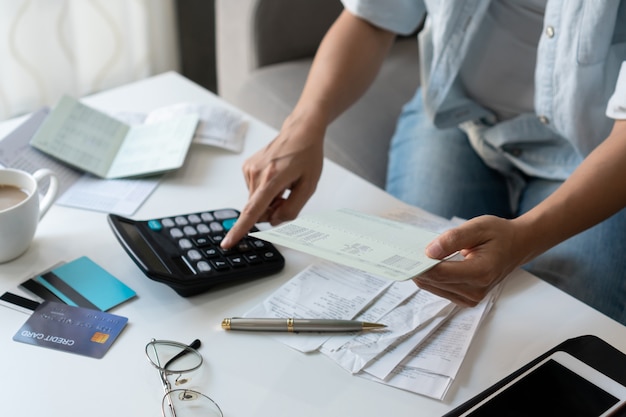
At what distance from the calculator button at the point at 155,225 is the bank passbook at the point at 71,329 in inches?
4.6

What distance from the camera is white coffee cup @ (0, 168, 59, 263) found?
2.39ft

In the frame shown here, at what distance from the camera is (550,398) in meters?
0.61

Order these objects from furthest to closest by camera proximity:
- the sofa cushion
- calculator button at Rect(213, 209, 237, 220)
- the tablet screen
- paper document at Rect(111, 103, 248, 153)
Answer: the sofa cushion
paper document at Rect(111, 103, 248, 153)
calculator button at Rect(213, 209, 237, 220)
the tablet screen

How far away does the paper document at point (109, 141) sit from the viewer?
36.1 inches

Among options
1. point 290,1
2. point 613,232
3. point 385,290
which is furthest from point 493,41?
point 290,1

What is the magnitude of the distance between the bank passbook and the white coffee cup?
85 millimetres

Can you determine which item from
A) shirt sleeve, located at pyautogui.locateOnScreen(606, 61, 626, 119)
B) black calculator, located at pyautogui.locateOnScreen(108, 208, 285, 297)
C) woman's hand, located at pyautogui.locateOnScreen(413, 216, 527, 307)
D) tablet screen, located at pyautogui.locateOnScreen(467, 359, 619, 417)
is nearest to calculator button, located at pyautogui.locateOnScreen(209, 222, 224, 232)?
black calculator, located at pyautogui.locateOnScreen(108, 208, 285, 297)

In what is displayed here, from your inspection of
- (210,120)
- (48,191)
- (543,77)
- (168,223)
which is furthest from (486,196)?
(48,191)

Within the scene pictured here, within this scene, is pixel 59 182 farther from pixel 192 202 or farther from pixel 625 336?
pixel 625 336

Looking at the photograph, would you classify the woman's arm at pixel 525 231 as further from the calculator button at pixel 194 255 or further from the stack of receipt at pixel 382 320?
the calculator button at pixel 194 255

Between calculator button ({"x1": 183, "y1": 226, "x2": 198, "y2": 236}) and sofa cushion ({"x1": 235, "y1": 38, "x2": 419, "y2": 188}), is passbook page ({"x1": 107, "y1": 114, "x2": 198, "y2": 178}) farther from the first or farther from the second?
sofa cushion ({"x1": 235, "y1": 38, "x2": 419, "y2": 188})

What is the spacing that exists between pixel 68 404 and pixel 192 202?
33cm

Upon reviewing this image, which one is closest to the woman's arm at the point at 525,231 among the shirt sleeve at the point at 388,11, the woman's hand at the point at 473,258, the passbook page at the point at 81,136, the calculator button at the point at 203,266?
the woman's hand at the point at 473,258

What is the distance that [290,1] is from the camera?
5.07ft
